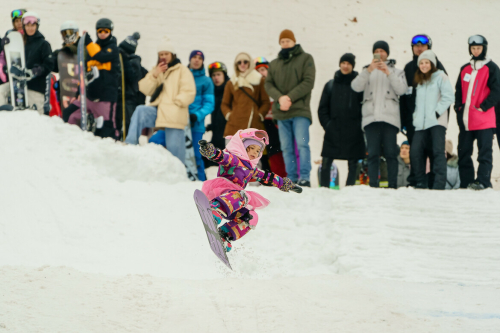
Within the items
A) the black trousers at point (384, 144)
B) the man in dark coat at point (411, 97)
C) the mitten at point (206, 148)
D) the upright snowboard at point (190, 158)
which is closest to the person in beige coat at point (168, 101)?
the upright snowboard at point (190, 158)

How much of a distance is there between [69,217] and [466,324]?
3579 mm

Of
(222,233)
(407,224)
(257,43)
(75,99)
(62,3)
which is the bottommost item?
(407,224)

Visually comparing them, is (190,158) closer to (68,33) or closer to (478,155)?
(68,33)

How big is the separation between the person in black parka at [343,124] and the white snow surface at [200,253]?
470 mm

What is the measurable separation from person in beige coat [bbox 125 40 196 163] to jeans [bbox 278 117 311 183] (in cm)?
119

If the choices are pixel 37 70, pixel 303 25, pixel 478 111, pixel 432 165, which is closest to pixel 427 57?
pixel 478 111

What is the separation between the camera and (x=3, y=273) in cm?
362

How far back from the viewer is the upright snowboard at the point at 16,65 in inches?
303

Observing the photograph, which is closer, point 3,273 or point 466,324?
point 466,324

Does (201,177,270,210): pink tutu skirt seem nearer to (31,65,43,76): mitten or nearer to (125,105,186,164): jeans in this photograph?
(125,105,186,164): jeans

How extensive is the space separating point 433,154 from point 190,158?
288 cm

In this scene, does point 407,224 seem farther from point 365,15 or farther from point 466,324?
point 365,15

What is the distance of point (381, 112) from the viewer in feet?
22.1

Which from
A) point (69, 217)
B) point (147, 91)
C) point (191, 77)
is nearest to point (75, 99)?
point (147, 91)
